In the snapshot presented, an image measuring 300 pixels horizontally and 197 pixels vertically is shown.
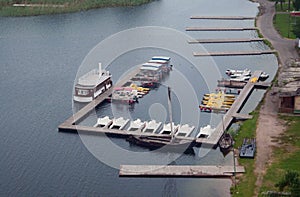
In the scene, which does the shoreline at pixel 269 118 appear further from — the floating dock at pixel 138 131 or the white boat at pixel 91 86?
the white boat at pixel 91 86

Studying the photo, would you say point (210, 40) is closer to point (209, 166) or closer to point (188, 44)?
point (188, 44)

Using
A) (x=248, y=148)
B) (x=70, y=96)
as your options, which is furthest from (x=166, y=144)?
(x=70, y=96)

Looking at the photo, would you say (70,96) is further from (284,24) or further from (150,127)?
(284,24)

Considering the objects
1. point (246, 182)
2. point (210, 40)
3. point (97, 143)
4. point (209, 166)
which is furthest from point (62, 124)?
point (210, 40)

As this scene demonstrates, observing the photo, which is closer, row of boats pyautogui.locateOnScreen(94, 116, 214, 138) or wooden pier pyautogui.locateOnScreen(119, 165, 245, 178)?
wooden pier pyautogui.locateOnScreen(119, 165, 245, 178)

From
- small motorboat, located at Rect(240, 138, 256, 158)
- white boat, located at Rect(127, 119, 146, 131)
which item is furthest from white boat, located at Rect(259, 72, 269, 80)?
white boat, located at Rect(127, 119, 146, 131)

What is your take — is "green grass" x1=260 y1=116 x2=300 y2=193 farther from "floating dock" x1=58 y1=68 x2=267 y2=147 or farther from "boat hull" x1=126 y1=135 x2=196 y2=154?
"boat hull" x1=126 y1=135 x2=196 y2=154
